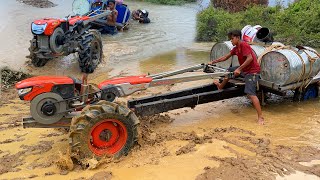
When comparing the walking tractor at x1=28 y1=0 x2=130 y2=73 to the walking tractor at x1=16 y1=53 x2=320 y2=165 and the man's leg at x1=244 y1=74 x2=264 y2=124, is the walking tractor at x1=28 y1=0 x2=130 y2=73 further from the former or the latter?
the man's leg at x1=244 y1=74 x2=264 y2=124

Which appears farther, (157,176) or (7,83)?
(7,83)

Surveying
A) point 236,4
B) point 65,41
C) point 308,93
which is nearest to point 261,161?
point 308,93

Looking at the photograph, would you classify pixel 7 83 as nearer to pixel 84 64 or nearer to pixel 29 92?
pixel 84 64

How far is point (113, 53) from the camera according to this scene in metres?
12.4

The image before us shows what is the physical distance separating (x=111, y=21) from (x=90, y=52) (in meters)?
5.17

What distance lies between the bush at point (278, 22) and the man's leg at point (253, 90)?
20.7ft

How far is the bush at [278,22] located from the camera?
1285cm

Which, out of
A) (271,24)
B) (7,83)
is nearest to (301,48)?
(7,83)

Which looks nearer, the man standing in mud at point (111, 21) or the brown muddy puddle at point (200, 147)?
the brown muddy puddle at point (200, 147)

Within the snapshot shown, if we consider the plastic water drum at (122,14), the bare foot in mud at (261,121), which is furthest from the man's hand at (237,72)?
the plastic water drum at (122,14)

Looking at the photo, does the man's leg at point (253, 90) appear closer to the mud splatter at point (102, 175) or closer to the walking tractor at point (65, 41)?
the mud splatter at point (102, 175)

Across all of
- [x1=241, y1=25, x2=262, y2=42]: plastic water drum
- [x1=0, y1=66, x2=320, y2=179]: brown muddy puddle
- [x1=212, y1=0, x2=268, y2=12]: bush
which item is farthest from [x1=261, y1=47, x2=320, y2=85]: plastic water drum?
[x1=212, y1=0, x2=268, y2=12]: bush

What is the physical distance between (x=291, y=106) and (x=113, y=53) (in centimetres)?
631

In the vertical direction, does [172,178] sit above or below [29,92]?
below
